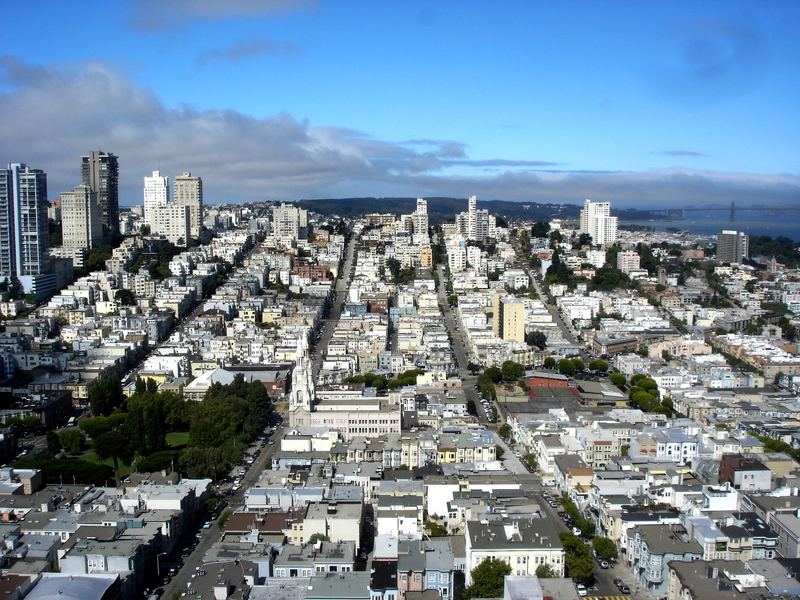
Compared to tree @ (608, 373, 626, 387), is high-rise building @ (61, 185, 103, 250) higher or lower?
higher

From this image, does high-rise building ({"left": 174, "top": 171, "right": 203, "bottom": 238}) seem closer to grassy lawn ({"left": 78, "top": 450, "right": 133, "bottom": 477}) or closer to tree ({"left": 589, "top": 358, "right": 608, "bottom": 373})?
tree ({"left": 589, "top": 358, "right": 608, "bottom": 373})

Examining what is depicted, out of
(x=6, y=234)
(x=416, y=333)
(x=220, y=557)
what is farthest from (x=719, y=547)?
(x=6, y=234)

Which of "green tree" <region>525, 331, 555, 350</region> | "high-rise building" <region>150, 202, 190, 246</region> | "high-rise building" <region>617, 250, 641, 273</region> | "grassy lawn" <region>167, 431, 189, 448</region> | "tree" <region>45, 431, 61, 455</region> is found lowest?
"grassy lawn" <region>167, 431, 189, 448</region>

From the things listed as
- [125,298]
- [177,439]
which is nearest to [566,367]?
[177,439]

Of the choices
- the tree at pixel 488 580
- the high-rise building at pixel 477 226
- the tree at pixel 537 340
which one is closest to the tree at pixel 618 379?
the tree at pixel 537 340

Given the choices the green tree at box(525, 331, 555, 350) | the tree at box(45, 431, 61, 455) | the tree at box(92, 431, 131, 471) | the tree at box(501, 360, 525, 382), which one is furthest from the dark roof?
the green tree at box(525, 331, 555, 350)

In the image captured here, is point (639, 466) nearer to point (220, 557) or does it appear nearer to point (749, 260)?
point (220, 557)
